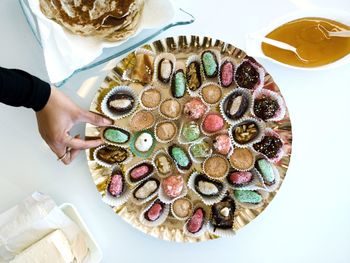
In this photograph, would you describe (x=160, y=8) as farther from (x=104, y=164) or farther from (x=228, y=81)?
(x=104, y=164)

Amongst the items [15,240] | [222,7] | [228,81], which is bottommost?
[15,240]

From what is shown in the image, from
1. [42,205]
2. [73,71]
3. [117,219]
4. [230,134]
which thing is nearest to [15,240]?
[42,205]

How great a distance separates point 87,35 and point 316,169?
1.98 ft

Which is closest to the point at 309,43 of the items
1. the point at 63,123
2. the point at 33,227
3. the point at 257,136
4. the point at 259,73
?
the point at 259,73

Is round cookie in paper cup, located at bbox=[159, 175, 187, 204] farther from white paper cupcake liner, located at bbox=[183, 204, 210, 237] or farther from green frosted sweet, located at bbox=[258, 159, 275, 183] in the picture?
green frosted sweet, located at bbox=[258, 159, 275, 183]

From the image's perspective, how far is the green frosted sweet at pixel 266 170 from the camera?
3.45ft

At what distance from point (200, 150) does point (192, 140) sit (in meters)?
0.03

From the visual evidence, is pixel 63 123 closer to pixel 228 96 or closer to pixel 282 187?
pixel 228 96

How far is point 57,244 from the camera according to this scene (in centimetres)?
101

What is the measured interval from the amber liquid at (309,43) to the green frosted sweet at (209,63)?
0.37 feet

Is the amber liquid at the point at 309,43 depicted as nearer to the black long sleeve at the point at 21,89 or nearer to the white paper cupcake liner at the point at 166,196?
the white paper cupcake liner at the point at 166,196

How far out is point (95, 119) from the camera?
1.04 meters

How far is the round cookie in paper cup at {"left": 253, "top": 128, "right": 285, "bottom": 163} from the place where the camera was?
105 centimetres

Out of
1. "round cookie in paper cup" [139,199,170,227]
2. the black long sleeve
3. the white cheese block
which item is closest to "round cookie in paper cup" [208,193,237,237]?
"round cookie in paper cup" [139,199,170,227]
